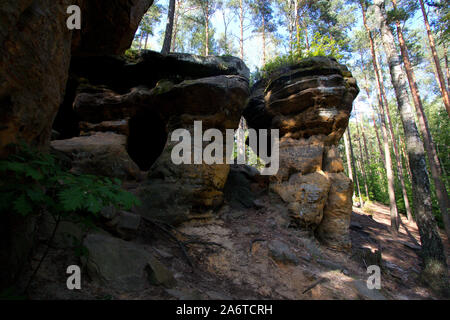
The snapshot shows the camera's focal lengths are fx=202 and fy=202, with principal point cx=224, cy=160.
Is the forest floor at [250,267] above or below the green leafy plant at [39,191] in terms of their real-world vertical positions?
below

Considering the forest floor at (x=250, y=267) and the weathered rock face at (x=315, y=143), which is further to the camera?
the weathered rock face at (x=315, y=143)

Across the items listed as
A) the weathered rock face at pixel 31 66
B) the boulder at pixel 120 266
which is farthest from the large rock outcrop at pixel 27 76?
the boulder at pixel 120 266

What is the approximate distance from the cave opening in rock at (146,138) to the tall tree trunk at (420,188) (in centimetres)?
919

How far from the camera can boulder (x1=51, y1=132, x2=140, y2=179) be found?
5750 millimetres

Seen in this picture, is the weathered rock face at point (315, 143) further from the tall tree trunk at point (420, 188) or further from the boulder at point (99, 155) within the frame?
the boulder at point (99, 155)

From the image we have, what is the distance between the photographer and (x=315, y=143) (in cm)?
739

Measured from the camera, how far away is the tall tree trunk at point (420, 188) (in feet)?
20.3

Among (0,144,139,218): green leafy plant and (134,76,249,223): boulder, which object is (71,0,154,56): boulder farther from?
(0,144,139,218): green leafy plant

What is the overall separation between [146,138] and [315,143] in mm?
6911

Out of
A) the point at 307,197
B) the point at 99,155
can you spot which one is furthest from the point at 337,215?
the point at 99,155

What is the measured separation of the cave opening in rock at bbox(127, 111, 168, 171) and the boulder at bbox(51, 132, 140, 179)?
5.56 feet

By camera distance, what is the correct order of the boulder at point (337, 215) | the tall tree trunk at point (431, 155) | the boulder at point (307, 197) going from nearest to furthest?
the boulder at point (307, 197)
the boulder at point (337, 215)
the tall tree trunk at point (431, 155)

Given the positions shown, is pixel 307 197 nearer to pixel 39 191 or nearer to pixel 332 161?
pixel 332 161
